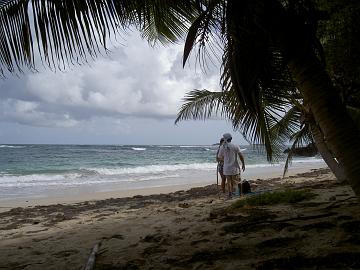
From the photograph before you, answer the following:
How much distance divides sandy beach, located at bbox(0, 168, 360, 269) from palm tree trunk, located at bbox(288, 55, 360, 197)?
0.71m

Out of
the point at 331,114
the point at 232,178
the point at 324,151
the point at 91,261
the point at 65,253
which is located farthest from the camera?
the point at 232,178

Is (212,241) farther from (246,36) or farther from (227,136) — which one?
(227,136)

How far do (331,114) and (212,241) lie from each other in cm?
190

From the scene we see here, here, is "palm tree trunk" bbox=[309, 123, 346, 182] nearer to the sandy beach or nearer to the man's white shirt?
the sandy beach

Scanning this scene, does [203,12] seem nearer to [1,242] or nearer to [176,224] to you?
[176,224]

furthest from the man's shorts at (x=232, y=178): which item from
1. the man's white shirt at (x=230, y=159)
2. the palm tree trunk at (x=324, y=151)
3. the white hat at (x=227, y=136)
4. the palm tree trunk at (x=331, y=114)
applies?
the palm tree trunk at (x=331, y=114)

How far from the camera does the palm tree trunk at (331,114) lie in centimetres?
323

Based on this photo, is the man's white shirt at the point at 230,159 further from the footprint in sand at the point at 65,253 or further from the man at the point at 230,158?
the footprint in sand at the point at 65,253

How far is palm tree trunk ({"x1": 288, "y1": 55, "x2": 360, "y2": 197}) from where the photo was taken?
10.6ft

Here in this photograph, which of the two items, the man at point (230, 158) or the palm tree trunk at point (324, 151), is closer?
the palm tree trunk at point (324, 151)

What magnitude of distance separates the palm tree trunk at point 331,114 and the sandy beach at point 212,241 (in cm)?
71

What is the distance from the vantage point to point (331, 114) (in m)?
3.26

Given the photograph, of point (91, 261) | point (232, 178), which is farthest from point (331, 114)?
point (232, 178)

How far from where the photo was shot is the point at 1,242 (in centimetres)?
581
